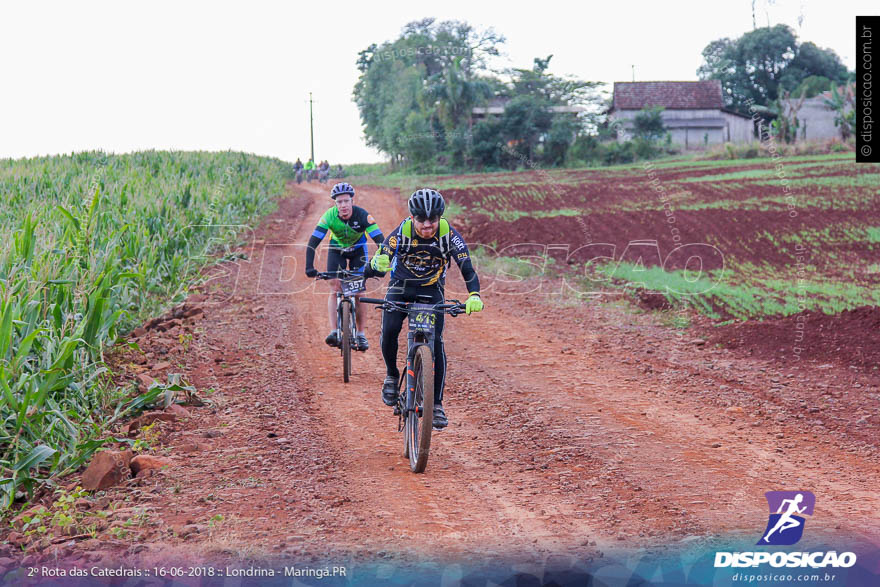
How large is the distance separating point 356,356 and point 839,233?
16393 millimetres

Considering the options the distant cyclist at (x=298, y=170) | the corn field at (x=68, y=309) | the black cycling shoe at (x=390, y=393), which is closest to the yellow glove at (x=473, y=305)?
the black cycling shoe at (x=390, y=393)

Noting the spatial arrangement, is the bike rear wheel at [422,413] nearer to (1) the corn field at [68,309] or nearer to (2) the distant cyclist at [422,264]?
(2) the distant cyclist at [422,264]

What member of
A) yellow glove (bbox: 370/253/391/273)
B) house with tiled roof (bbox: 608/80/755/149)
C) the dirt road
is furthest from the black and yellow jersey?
house with tiled roof (bbox: 608/80/755/149)

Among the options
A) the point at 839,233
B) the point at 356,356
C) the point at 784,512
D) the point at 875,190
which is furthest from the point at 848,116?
the point at 784,512

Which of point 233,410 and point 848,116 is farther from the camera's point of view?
point 848,116

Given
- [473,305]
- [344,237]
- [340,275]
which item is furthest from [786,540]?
[344,237]

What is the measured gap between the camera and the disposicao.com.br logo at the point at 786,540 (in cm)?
477

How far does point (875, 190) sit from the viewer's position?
3081 cm

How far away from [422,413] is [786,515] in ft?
8.92

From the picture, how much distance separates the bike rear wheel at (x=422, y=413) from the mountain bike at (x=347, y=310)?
3.07 meters

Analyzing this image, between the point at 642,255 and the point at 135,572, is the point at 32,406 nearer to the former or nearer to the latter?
the point at 135,572

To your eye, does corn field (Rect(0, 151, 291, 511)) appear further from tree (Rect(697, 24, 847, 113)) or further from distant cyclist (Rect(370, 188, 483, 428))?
tree (Rect(697, 24, 847, 113))

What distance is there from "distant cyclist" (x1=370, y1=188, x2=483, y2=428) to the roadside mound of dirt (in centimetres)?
567

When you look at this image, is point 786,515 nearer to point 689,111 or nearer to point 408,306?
point 408,306
